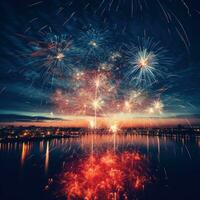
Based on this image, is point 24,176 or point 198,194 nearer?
point 198,194

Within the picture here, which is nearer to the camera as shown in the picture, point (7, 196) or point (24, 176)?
point (7, 196)

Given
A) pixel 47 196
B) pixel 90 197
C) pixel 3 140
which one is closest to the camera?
pixel 90 197

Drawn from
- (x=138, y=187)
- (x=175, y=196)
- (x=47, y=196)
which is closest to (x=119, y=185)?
(x=138, y=187)

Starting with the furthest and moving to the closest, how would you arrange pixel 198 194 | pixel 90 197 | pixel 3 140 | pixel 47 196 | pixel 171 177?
pixel 3 140, pixel 171 177, pixel 198 194, pixel 47 196, pixel 90 197

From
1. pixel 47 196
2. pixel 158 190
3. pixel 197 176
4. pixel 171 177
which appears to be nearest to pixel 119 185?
pixel 158 190

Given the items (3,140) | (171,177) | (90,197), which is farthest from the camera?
(3,140)

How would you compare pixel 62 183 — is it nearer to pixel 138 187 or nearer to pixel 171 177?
pixel 138 187

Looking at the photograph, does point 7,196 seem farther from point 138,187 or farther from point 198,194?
point 198,194

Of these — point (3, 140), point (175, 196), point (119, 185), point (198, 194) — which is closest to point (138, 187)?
point (119, 185)

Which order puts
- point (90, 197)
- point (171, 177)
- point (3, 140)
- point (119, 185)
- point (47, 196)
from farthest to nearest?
point (3, 140) < point (171, 177) < point (119, 185) < point (47, 196) < point (90, 197)
